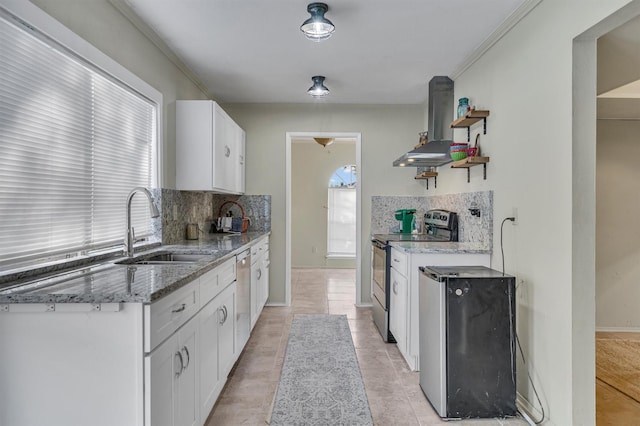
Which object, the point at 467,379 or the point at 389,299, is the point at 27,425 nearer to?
the point at 467,379

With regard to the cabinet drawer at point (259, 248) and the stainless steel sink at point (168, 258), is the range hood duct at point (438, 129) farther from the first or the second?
the stainless steel sink at point (168, 258)

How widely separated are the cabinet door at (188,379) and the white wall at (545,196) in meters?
1.91

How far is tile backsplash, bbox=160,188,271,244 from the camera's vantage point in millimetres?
3039

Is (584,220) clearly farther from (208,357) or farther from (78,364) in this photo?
(78,364)

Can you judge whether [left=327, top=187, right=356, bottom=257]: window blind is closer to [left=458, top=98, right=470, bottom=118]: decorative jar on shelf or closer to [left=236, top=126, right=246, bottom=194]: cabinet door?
[left=236, top=126, right=246, bottom=194]: cabinet door

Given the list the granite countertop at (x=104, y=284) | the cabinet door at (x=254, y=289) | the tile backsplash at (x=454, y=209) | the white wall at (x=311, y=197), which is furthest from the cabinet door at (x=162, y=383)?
the white wall at (x=311, y=197)

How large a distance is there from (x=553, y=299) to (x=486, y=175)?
3.82 feet

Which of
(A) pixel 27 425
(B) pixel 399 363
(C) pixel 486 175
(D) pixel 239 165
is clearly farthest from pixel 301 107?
(A) pixel 27 425

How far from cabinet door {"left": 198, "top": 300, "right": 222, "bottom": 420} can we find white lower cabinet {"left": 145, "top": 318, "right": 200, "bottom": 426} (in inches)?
3.5

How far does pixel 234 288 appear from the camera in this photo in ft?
8.60

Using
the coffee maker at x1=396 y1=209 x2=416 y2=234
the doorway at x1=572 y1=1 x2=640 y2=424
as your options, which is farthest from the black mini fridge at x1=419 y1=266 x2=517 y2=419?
the coffee maker at x1=396 y1=209 x2=416 y2=234

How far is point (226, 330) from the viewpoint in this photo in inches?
94.0

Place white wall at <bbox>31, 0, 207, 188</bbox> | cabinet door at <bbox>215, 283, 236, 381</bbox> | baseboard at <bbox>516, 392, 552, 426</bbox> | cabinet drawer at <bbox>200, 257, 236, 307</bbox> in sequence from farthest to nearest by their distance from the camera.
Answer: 1. cabinet door at <bbox>215, 283, 236, 381</bbox>
2. baseboard at <bbox>516, 392, 552, 426</bbox>
3. cabinet drawer at <bbox>200, 257, 236, 307</bbox>
4. white wall at <bbox>31, 0, 207, 188</bbox>

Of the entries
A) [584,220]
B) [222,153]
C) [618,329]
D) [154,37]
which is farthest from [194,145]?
[618,329]
